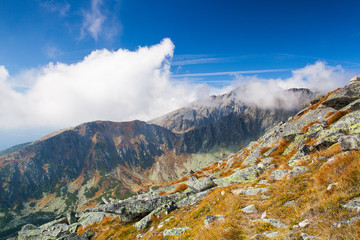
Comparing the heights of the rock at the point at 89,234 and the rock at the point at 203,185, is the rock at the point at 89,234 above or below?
below

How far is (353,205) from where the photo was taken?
209 inches

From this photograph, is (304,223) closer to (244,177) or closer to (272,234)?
(272,234)

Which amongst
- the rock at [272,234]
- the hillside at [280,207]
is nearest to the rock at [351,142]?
the hillside at [280,207]

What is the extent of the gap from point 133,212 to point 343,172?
708 inches

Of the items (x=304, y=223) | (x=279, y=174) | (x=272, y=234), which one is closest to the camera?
(x=304, y=223)

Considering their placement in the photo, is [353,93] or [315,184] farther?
[353,93]

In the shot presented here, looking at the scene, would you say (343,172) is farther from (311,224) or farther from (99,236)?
(99,236)

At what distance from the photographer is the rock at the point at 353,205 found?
5178mm

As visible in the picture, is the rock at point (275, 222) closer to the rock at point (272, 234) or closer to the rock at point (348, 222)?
the rock at point (272, 234)

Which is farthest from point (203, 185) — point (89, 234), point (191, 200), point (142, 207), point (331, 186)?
point (89, 234)

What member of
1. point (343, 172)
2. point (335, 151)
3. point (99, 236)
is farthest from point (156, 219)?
point (335, 151)

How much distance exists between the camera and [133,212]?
58.5 ft

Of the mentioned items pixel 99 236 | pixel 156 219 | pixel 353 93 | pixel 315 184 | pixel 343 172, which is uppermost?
pixel 353 93

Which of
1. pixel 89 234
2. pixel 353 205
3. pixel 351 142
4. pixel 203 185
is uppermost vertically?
pixel 351 142
